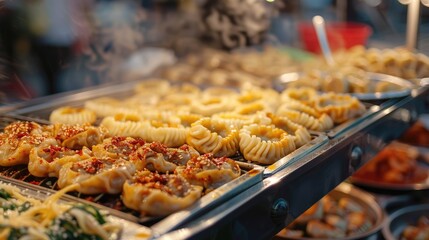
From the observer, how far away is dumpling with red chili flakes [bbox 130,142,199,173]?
210cm

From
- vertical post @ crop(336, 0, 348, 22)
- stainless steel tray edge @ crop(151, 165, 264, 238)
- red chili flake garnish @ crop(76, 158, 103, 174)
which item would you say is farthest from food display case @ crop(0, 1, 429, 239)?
vertical post @ crop(336, 0, 348, 22)

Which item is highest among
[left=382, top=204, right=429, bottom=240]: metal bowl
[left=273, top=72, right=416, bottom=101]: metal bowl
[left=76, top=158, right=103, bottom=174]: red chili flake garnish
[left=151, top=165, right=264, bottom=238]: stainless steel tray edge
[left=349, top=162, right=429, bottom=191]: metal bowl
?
[left=76, top=158, right=103, bottom=174]: red chili flake garnish

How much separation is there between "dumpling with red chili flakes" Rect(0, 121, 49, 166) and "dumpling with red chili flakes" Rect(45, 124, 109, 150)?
70mm

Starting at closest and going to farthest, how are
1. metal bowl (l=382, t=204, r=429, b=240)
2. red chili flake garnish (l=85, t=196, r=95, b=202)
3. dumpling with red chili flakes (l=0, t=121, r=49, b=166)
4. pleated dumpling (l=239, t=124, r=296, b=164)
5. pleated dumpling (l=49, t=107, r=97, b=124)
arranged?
red chili flake garnish (l=85, t=196, r=95, b=202) → dumpling with red chili flakes (l=0, t=121, r=49, b=166) → pleated dumpling (l=239, t=124, r=296, b=164) → pleated dumpling (l=49, t=107, r=97, b=124) → metal bowl (l=382, t=204, r=429, b=240)

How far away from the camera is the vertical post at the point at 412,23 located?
4513 millimetres

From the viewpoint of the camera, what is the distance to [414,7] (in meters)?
4.52

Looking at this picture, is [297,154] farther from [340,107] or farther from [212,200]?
[340,107]

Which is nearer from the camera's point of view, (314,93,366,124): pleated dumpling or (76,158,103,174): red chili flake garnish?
(76,158,103,174): red chili flake garnish

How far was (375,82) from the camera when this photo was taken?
153 inches

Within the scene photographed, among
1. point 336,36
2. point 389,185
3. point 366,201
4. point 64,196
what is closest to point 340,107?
point 366,201

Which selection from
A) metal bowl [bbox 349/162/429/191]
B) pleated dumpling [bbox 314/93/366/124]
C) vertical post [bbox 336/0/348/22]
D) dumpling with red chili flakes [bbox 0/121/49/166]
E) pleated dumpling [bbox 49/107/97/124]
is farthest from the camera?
vertical post [bbox 336/0/348/22]

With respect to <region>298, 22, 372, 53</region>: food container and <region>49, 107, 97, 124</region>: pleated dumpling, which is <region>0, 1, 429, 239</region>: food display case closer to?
<region>49, 107, 97, 124</region>: pleated dumpling

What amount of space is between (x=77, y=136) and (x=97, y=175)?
1.71 ft

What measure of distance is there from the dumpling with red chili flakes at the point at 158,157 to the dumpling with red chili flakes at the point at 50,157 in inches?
9.1
